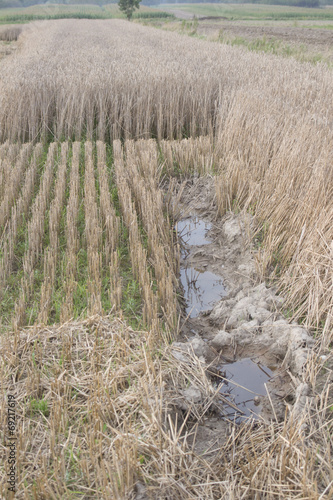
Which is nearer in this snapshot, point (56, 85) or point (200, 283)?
point (200, 283)

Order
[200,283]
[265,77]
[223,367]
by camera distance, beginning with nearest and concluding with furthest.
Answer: [223,367]
[200,283]
[265,77]

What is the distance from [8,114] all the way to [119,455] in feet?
20.1

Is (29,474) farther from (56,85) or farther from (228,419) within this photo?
(56,85)

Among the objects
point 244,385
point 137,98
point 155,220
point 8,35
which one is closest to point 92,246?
point 155,220

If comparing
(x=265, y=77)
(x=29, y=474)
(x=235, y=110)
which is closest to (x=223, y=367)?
(x=29, y=474)

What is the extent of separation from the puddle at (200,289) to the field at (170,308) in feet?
0.14

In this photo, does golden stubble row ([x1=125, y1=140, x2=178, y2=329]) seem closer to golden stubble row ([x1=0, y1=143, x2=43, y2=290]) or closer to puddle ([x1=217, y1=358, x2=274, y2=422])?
puddle ([x1=217, y1=358, x2=274, y2=422])

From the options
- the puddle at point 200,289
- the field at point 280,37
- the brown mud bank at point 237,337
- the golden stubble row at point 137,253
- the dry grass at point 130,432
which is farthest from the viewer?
the field at point 280,37

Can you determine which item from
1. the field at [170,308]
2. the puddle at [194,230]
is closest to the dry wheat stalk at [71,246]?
the field at [170,308]

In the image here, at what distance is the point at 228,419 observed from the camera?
2439mm

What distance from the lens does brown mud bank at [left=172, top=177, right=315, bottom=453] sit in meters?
2.49

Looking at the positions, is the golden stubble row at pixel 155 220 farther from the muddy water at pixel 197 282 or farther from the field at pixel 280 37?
the field at pixel 280 37

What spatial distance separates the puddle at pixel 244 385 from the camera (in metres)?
2.50

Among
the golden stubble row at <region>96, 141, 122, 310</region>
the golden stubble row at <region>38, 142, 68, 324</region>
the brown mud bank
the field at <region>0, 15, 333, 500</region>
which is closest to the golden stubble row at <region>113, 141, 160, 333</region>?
the field at <region>0, 15, 333, 500</region>
